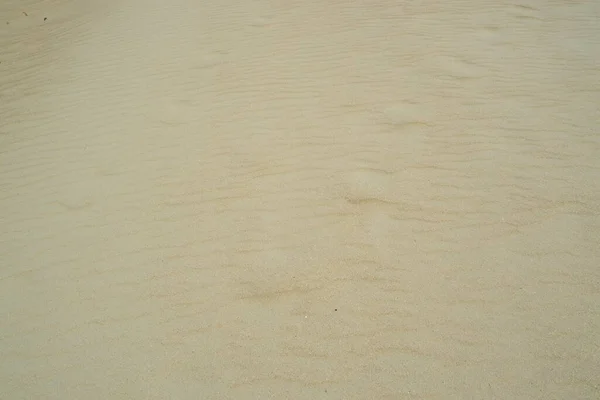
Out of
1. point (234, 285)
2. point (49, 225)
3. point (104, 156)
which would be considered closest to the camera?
point (234, 285)

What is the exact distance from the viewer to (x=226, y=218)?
3.65 meters

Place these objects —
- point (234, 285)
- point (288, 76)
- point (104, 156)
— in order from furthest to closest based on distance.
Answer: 1. point (288, 76)
2. point (104, 156)
3. point (234, 285)

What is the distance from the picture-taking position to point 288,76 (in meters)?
5.49

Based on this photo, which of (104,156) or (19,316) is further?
(104,156)

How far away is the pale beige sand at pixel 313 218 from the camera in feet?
8.77

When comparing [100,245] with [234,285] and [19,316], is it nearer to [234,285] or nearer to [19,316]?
[19,316]

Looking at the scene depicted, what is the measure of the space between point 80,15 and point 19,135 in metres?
3.83

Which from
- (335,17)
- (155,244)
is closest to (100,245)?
(155,244)

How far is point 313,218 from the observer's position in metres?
3.56

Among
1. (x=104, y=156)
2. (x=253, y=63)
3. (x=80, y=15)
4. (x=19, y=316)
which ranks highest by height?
(x=80, y=15)

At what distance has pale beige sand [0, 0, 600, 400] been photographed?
2672mm

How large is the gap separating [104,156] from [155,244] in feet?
5.05

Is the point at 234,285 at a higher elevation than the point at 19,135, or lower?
lower

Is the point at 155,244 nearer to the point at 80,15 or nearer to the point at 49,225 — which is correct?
the point at 49,225
